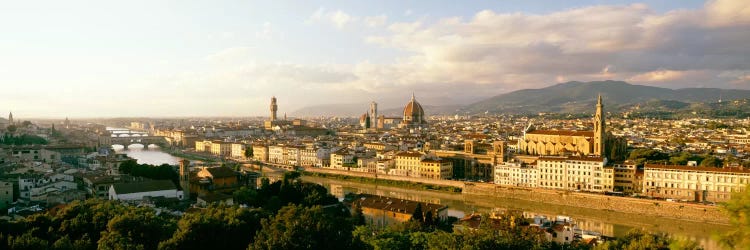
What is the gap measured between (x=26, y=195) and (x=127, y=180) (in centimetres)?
288

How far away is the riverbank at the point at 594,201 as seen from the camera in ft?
60.8

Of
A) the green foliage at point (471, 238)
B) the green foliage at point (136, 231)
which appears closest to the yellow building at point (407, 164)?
the green foliage at point (471, 238)

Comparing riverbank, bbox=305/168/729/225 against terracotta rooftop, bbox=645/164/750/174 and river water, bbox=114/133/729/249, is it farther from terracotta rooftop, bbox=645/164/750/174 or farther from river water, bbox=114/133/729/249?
terracotta rooftop, bbox=645/164/750/174

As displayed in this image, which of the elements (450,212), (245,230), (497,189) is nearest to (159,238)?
(245,230)

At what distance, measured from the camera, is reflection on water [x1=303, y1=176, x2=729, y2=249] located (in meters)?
17.5

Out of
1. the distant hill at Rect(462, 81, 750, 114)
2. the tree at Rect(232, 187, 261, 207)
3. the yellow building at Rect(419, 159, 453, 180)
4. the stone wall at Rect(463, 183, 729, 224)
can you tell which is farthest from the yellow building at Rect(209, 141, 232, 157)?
the distant hill at Rect(462, 81, 750, 114)

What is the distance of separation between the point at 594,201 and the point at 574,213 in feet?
3.89

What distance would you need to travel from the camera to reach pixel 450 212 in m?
21.0

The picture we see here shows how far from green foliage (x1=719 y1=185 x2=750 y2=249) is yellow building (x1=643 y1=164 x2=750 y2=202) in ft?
53.7

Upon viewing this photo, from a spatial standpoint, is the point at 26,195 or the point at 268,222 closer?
the point at 268,222

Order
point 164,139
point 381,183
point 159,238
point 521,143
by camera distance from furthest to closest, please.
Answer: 1. point 164,139
2. point 521,143
3. point 381,183
4. point 159,238

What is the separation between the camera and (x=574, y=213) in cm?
→ 2070

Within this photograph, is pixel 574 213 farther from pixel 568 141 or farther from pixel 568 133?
pixel 568 133

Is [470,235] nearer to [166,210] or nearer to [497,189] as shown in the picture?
[166,210]
